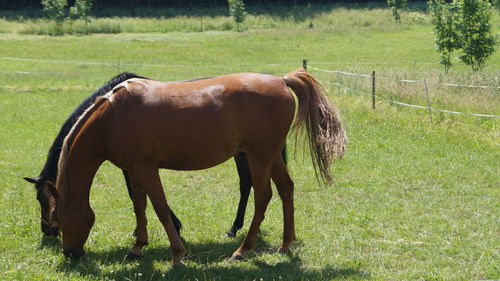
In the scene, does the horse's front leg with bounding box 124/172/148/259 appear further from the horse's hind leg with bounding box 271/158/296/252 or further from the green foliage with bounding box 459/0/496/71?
the green foliage with bounding box 459/0/496/71

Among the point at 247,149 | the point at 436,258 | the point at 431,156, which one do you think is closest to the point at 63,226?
the point at 247,149

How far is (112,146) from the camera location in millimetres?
5207

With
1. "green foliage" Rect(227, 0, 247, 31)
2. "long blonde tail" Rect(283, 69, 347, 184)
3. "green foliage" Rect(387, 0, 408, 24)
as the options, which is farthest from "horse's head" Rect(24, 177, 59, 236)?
"green foliage" Rect(387, 0, 408, 24)

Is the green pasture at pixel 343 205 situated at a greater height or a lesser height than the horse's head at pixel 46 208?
lesser

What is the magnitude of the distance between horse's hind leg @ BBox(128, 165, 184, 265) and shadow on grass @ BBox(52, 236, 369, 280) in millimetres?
165

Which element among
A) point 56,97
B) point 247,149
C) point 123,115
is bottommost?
point 56,97

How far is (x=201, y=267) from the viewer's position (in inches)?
209

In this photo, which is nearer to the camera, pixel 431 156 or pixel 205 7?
pixel 431 156

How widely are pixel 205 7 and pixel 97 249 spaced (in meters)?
52.8

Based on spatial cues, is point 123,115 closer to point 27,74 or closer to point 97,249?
point 97,249

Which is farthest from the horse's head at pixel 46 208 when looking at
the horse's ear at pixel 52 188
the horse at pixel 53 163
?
the horse's ear at pixel 52 188

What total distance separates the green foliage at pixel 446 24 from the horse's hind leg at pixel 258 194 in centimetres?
1786

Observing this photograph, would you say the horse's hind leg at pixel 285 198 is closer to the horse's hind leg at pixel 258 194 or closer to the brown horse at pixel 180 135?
the brown horse at pixel 180 135

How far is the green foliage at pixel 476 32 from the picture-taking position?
2031 centimetres
